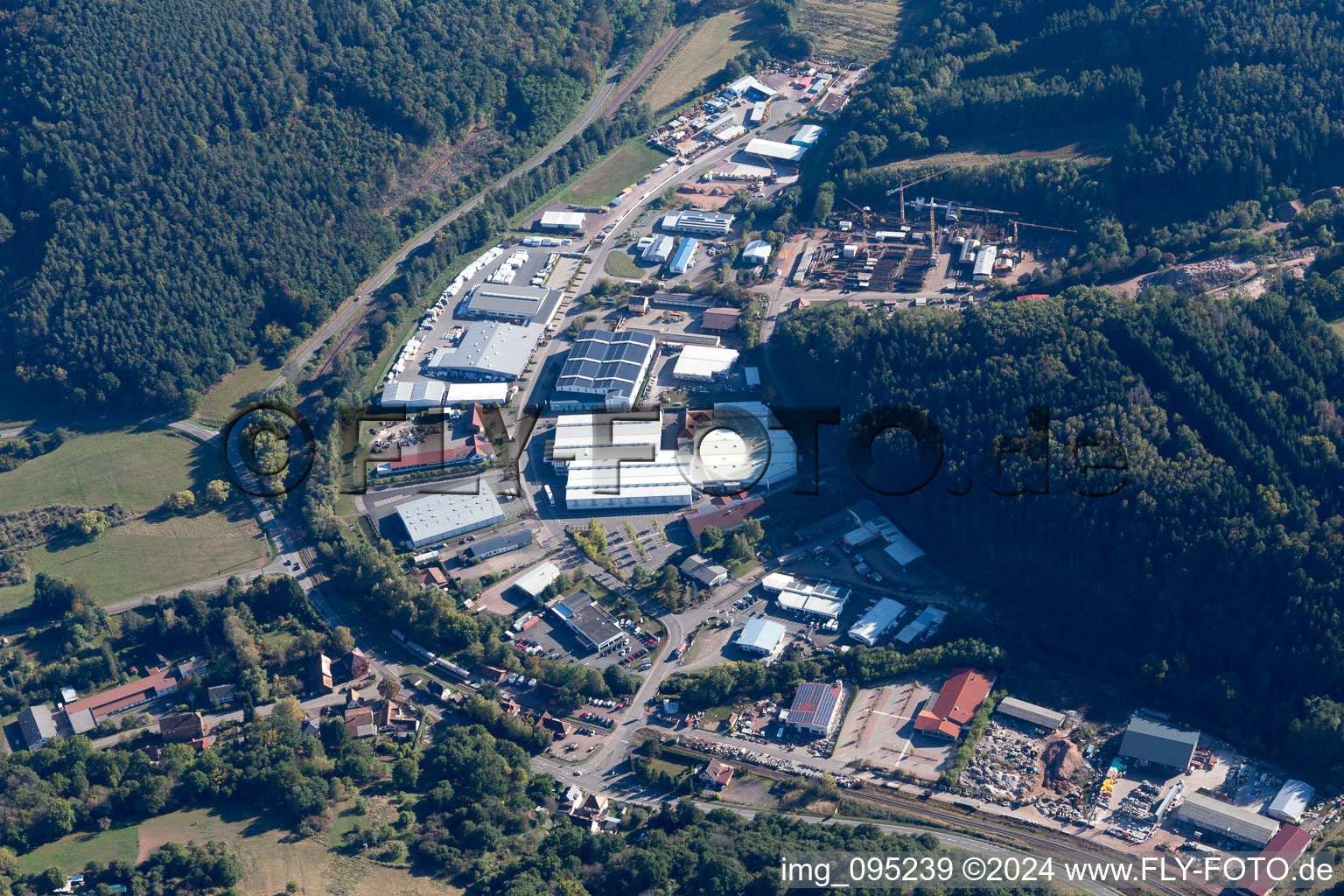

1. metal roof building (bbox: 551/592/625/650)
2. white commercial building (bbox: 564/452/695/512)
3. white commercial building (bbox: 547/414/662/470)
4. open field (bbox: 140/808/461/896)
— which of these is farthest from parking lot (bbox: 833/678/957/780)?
white commercial building (bbox: 547/414/662/470)

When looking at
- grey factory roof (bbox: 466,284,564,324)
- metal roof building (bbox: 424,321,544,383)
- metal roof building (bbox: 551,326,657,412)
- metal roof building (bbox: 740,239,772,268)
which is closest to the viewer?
metal roof building (bbox: 551,326,657,412)

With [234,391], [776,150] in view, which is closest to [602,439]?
[234,391]

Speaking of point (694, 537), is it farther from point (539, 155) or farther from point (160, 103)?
point (160, 103)

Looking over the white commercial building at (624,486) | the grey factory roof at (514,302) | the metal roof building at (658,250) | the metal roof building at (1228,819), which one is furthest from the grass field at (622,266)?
the metal roof building at (1228,819)

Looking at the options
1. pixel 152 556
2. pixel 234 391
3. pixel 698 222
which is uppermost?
pixel 698 222

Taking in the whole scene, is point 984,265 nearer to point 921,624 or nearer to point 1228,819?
point 921,624

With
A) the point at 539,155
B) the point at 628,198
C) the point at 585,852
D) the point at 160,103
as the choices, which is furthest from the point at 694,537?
the point at 160,103

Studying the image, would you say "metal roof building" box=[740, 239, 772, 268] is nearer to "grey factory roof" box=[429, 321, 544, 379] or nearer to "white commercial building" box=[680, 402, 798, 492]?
"grey factory roof" box=[429, 321, 544, 379]
